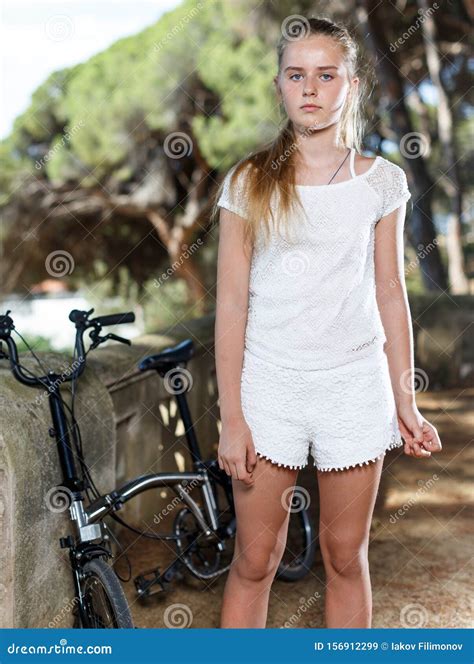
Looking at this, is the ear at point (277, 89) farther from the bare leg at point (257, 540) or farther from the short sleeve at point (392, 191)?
the bare leg at point (257, 540)

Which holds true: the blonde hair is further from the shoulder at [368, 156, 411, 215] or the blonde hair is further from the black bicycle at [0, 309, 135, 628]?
the black bicycle at [0, 309, 135, 628]

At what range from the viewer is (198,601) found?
355 cm

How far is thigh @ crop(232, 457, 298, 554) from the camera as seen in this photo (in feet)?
7.15

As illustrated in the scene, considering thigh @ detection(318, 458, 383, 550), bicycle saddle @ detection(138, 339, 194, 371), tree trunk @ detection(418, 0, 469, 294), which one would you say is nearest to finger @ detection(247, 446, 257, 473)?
thigh @ detection(318, 458, 383, 550)

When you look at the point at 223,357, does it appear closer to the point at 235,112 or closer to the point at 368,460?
the point at 368,460

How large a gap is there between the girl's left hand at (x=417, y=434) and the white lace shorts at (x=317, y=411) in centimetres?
12

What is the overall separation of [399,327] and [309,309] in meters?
0.28

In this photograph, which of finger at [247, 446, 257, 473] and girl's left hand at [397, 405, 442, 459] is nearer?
finger at [247, 446, 257, 473]

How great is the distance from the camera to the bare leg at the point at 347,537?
220 cm

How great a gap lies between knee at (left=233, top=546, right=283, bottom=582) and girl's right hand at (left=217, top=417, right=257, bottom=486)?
213mm

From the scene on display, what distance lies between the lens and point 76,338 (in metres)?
2.96

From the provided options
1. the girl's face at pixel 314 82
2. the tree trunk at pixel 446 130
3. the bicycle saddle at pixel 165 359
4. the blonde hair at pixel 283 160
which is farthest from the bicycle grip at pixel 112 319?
the tree trunk at pixel 446 130

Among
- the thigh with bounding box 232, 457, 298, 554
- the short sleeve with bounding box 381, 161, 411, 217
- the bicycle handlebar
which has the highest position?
the short sleeve with bounding box 381, 161, 411, 217

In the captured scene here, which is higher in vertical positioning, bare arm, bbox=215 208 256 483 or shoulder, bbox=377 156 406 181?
shoulder, bbox=377 156 406 181
